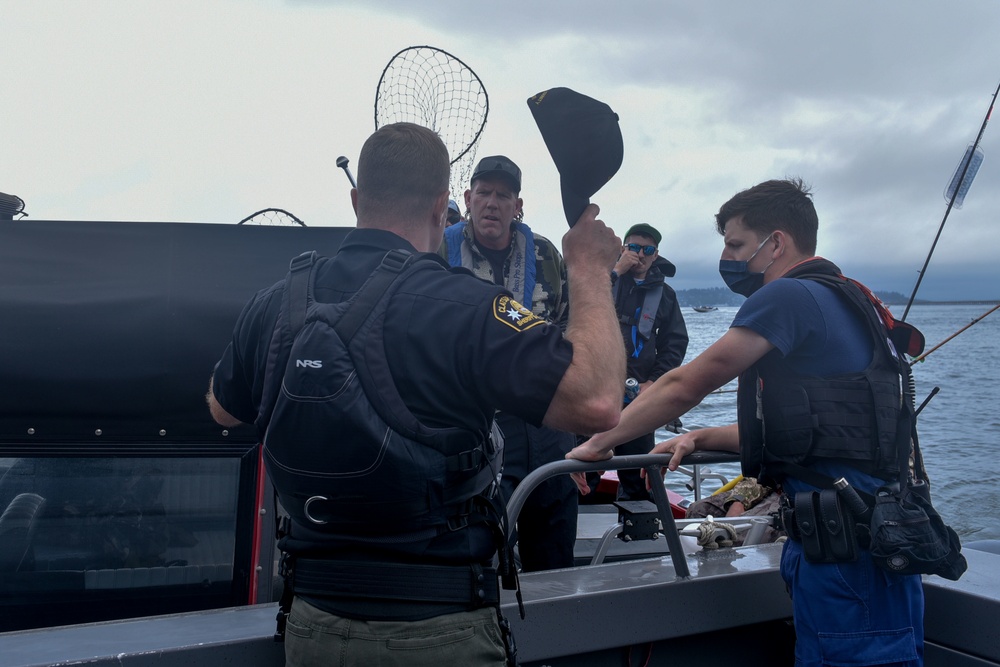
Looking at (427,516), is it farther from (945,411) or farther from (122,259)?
(945,411)

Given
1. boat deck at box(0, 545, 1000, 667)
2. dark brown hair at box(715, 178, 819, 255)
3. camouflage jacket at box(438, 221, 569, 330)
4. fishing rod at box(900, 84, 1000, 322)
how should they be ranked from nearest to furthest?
boat deck at box(0, 545, 1000, 667) → dark brown hair at box(715, 178, 819, 255) → camouflage jacket at box(438, 221, 569, 330) → fishing rod at box(900, 84, 1000, 322)

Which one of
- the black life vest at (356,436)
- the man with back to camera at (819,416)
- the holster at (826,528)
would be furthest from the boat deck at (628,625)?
the black life vest at (356,436)

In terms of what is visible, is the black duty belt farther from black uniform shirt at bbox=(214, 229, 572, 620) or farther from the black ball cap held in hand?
the black ball cap held in hand

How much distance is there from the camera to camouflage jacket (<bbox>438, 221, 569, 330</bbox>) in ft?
13.8

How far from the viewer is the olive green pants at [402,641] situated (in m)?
1.90

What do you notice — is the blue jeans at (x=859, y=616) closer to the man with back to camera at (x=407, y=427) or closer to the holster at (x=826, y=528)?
the holster at (x=826, y=528)

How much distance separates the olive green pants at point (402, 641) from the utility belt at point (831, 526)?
3.97ft

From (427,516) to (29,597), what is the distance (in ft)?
5.31

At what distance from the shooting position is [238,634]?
241 cm

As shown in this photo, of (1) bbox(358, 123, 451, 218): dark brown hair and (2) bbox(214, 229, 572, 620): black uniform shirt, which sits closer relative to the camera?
(2) bbox(214, 229, 572, 620): black uniform shirt

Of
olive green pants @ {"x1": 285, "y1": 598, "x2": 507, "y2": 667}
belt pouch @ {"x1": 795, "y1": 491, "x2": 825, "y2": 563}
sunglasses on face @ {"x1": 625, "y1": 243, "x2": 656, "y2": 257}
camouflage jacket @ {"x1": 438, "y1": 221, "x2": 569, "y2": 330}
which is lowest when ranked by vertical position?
olive green pants @ {"x1": 285, "y1": 598, "x2": 507, "y2": 667}

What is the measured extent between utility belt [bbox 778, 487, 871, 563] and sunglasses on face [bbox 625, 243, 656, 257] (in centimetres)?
411

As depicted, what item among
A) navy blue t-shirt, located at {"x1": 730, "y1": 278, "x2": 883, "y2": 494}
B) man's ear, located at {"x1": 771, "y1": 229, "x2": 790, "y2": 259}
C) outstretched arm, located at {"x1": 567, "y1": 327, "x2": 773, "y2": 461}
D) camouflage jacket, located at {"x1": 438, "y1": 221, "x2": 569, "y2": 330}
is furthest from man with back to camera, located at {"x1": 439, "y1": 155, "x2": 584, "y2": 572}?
navy blue t-shirt, located at {"x1": 730, "y1": 278, "x2": 883, "y2": 494}

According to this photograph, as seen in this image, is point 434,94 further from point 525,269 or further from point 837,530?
point 837,530
